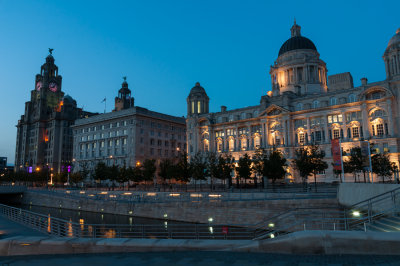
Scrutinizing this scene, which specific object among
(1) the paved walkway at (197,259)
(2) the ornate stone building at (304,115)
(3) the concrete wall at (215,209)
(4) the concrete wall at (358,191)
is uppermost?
(2) the ornate stone building at (304,115)

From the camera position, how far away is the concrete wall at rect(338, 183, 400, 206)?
22.1 meters

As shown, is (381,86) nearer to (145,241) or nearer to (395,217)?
(395,217)

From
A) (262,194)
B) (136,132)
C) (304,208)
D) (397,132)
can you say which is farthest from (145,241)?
(136,132)

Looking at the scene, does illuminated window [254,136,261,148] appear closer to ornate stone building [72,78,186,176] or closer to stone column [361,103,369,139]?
stone column [361,103,369,139]

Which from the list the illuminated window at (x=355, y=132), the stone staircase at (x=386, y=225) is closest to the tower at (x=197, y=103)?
the illuminated window at (x=355, y=132)

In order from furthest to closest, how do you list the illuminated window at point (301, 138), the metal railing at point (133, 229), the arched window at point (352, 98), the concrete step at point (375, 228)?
the illuminated window at point (301, 138)
the arched window at point (352, 98)
the metal railing at point (133, 229)
the concrete step at point (375, 228)

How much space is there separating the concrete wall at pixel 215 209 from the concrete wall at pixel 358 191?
1681 millimetres

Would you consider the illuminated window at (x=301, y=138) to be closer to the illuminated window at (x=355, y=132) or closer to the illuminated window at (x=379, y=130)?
the illuminated window at (x=355, y=132)

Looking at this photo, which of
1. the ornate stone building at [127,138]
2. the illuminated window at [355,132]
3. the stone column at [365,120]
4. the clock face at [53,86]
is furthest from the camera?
the clock face at [53,86]

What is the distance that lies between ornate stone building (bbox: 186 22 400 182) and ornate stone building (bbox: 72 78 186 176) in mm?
15073

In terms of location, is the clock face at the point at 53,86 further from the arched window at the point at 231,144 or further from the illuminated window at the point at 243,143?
the illuminated window at the point at 243,143

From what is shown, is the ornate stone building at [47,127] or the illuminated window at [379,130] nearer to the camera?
the illuminated window at [379,130]

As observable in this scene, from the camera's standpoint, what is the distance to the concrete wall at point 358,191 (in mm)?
22134

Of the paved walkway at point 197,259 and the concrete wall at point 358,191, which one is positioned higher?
the concrete wall at point 358,191
